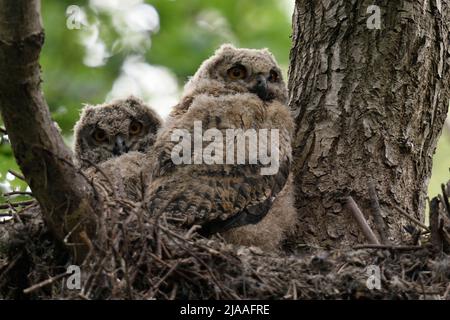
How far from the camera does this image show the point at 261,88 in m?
5.45

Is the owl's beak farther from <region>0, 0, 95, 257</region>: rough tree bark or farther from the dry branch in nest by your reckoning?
<region>0, 0, 95, 257</region>: rough tree bark

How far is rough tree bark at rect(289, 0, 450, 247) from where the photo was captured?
201 inches

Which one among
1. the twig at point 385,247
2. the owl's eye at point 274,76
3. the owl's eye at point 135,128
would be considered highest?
the owl's eye at point 274,76

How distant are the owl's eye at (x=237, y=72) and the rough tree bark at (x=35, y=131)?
207 centimetres

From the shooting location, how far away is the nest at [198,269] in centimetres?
372

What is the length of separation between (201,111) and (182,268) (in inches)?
61.2

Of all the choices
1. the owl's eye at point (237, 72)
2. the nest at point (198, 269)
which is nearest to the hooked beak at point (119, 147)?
the owl's eye at point (237, 72)

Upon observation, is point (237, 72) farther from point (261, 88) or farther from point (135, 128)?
point (135, 128)

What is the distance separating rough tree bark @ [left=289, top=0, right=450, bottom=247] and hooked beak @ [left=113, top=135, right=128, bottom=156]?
3.95ft

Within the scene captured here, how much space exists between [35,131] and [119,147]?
2.08 metres

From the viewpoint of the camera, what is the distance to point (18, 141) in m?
3.57

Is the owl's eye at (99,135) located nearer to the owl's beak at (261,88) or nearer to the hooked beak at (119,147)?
the hooked beak at (119,147)

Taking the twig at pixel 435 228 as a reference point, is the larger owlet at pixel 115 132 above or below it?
above

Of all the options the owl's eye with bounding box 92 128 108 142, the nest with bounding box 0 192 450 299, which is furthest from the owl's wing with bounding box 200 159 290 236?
the owl's eye with bounding box 92 128 108 142
